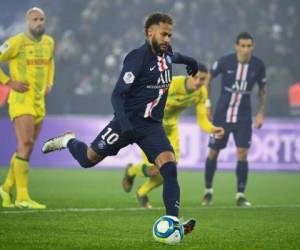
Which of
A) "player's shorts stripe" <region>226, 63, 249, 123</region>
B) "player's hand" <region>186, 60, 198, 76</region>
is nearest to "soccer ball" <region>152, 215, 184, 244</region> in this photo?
"player's hand" <region>186, 60, 198, 76</region>

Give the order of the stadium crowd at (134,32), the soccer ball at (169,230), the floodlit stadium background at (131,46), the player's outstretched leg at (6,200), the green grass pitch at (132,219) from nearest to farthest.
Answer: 1. the soccer ball at (169,230)
2. the green grass pitch at (132,219)
3. the player's outstretched leg at (6,200)
4. the floodlit stadium background at (131,46)
5. the stadium crowd at (134,32)

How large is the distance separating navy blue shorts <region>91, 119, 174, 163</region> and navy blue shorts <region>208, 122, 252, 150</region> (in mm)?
4466

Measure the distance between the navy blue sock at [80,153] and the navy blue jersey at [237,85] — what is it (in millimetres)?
4113

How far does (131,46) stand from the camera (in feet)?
72.0

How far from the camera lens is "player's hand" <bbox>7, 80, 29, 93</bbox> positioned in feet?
37.0

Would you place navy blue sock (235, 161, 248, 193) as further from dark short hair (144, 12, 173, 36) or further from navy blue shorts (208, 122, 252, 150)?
dark short hair (144, 12, 173, 36)

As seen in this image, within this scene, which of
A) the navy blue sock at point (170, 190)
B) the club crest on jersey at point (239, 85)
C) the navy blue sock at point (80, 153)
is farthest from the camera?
the club crest on jersey at point (239, 85)

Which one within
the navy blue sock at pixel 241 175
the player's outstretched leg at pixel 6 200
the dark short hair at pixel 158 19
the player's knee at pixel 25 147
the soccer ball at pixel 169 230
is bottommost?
the player's outstretched leg at pixel 6 200

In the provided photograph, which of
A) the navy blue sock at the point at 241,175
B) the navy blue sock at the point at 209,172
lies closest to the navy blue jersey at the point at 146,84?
the navy blue sock at the point at 241,175

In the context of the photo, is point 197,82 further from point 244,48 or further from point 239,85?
point 244,48

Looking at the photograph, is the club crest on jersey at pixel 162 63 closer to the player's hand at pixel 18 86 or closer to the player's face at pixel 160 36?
the player's face at pixel 160 36

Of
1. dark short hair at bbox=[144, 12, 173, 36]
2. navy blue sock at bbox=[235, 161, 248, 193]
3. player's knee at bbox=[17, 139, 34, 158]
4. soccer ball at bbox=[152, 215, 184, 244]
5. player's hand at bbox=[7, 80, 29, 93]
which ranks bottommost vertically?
soccer ball at bbox=[152, 215, 184, 244]

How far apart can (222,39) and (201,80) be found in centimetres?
1079

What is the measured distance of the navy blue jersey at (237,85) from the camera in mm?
12828
